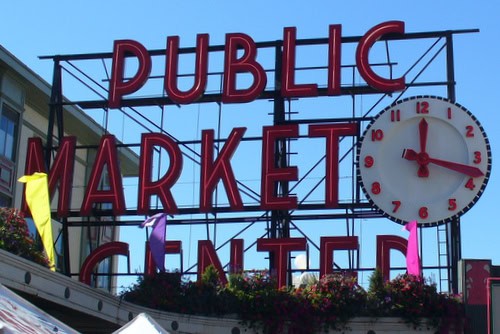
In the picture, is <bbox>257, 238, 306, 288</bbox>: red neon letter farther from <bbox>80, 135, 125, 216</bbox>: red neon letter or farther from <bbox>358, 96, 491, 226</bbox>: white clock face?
<bbox>80, 135, 125, 216</bbox>: red neon letter

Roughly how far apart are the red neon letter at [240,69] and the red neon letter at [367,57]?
10.5ft

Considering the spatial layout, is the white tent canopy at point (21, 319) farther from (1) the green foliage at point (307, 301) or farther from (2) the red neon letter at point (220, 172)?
(2) the red neon letter at point (220, 172)

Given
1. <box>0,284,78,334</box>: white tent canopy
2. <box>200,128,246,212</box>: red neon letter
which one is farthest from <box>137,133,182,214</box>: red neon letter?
<box>0,284,78,334</box>: white tent canopy

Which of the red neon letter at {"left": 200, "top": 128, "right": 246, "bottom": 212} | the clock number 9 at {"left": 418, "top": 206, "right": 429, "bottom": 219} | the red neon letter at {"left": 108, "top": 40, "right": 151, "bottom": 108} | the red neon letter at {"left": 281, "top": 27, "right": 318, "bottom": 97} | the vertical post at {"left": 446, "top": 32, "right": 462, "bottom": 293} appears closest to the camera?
the vertical post at {"left": 446, "top": 32, "right": 462, "bottom": 293}

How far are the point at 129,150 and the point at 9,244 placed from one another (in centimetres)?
2994

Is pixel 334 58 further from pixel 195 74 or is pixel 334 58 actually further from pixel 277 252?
pixel 277 252

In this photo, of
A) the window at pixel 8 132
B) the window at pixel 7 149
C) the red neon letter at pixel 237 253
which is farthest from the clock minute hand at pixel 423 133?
the window at pixel 8 132

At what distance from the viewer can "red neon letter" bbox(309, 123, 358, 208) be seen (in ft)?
97.8

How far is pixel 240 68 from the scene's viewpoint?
3203 cm

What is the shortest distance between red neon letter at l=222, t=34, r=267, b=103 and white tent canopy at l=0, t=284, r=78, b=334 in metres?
21.7

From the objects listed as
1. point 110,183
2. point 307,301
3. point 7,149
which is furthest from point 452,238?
point 7,149

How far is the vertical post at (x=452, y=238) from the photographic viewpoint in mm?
28141

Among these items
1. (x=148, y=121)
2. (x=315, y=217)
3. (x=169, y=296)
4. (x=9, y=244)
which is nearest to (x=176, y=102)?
(x=148, y=121)

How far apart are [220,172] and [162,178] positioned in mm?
1998
